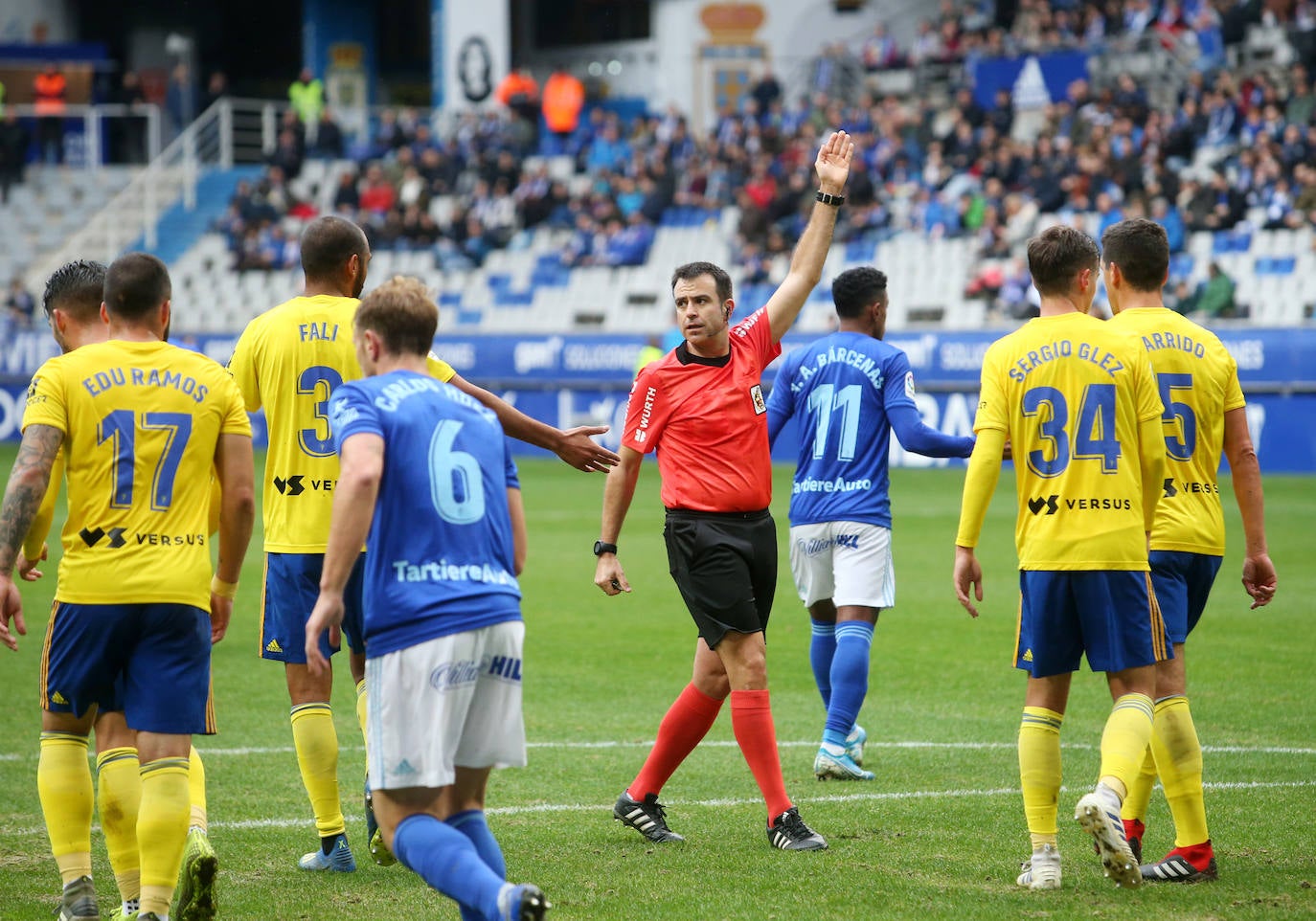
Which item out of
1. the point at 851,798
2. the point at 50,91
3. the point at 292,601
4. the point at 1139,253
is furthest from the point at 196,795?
the point at 50,91

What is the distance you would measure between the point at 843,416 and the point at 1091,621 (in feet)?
8.27

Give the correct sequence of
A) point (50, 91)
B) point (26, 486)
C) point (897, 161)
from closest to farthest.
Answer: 1. point (26, 486)
2. point (897, 161)
3. point (50, 91)

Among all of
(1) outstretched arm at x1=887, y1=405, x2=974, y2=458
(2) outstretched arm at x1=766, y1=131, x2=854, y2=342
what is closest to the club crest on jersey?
(2) outstretched arm at x1=766, y1=131, x2=854, y2=342

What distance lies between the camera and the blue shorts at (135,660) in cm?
490

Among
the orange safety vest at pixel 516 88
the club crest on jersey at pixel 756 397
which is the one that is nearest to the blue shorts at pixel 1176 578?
the club crest on jersey at pixel 756 397

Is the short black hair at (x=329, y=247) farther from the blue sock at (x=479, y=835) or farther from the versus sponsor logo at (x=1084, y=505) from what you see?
the versus sponsor logo at (x=1084, y=505)

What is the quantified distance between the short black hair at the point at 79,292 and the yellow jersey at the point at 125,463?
21.9 inches

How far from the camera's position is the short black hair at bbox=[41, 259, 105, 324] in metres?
5.50

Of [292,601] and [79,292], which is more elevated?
[79,292]

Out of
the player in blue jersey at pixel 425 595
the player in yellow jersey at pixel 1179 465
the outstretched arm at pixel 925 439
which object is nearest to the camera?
the player in blue jersey at pixel 425 595

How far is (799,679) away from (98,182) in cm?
3372

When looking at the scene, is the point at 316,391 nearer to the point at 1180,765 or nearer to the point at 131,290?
the point at 131,290

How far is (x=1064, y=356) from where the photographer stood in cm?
539

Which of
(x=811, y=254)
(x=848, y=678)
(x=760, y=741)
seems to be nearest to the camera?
(x=760, y=741)
